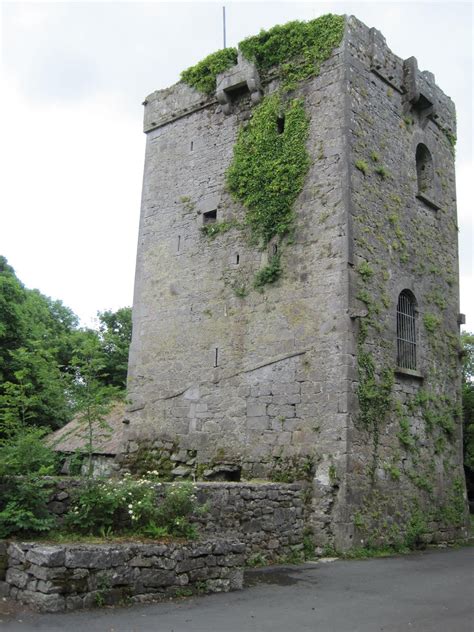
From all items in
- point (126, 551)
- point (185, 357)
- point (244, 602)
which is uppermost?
point (185, 357)

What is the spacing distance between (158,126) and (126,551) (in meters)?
12.0

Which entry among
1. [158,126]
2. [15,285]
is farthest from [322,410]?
[15,285]

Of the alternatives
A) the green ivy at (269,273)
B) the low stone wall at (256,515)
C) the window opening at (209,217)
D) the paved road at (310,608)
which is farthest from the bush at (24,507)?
the window opening at (209,217)

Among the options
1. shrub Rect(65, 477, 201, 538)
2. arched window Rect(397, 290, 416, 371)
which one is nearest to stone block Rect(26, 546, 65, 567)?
shrub Rect(65, 477, 201, 538)

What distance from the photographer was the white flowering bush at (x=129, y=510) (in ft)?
26.3

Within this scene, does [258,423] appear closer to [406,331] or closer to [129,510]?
[406,331]

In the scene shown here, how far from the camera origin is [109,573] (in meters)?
7.10

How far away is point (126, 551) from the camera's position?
7270 mm

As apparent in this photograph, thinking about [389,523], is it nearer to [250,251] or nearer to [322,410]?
[322,410]

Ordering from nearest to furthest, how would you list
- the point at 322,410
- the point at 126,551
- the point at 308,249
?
the point at 126,551, the point at 322,410, the point at 308,249

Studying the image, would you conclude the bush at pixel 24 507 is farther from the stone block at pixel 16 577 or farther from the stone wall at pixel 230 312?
the stone wall at pixel 230 312

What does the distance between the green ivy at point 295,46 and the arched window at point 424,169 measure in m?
3.45

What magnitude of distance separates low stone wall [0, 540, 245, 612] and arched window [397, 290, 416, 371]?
688cm

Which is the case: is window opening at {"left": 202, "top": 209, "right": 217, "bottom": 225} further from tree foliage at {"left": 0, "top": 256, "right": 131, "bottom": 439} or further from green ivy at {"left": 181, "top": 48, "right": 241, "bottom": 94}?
tree foliage at {"left": 0, "top": 256, "right": 131, "bottom": 439}
